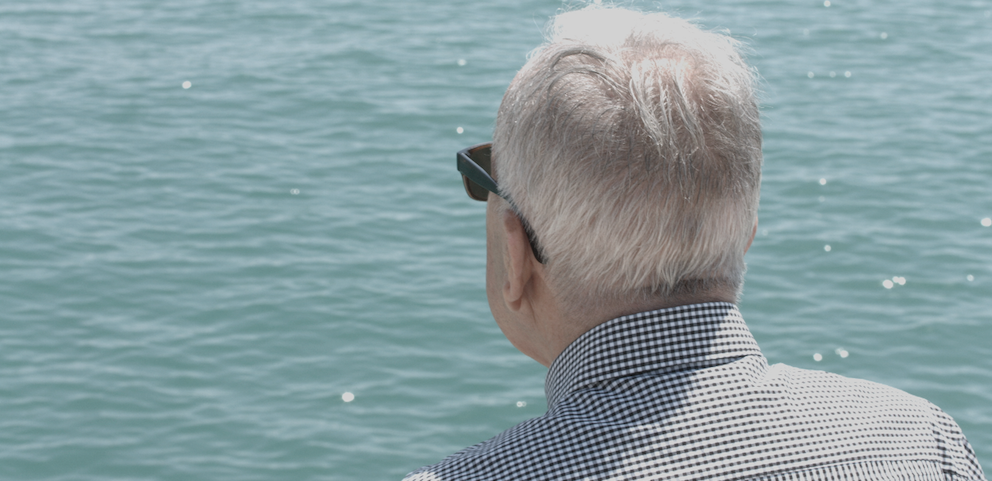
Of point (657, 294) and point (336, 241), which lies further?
point (336, 241)

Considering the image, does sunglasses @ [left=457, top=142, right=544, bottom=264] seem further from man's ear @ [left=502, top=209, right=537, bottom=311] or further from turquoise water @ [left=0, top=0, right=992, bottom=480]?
turquoise water @ [left=0, top=0, right=992, bottom=480]

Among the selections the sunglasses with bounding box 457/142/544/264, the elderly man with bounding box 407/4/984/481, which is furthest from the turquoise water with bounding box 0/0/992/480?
the elderly man with bounding box 407/4/984/481

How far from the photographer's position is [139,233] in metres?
7.05

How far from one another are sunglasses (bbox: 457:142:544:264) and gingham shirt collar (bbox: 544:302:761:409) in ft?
0.49

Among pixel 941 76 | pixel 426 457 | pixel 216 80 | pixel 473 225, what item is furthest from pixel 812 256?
pixel 216 80

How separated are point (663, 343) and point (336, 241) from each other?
5.94 metres

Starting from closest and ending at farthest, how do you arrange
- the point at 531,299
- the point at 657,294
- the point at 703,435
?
the point at 703,435 → the point at 657,294 → the point at 531,299

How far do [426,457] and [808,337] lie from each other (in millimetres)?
2341

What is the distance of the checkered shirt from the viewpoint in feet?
3.84

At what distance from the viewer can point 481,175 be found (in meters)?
1.43

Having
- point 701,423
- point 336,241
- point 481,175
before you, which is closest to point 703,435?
point 701,423

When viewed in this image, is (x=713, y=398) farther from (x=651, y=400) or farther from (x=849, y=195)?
(x=849, y=195)

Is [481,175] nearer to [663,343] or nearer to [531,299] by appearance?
[531,299]

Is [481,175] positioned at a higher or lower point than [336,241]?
higher
